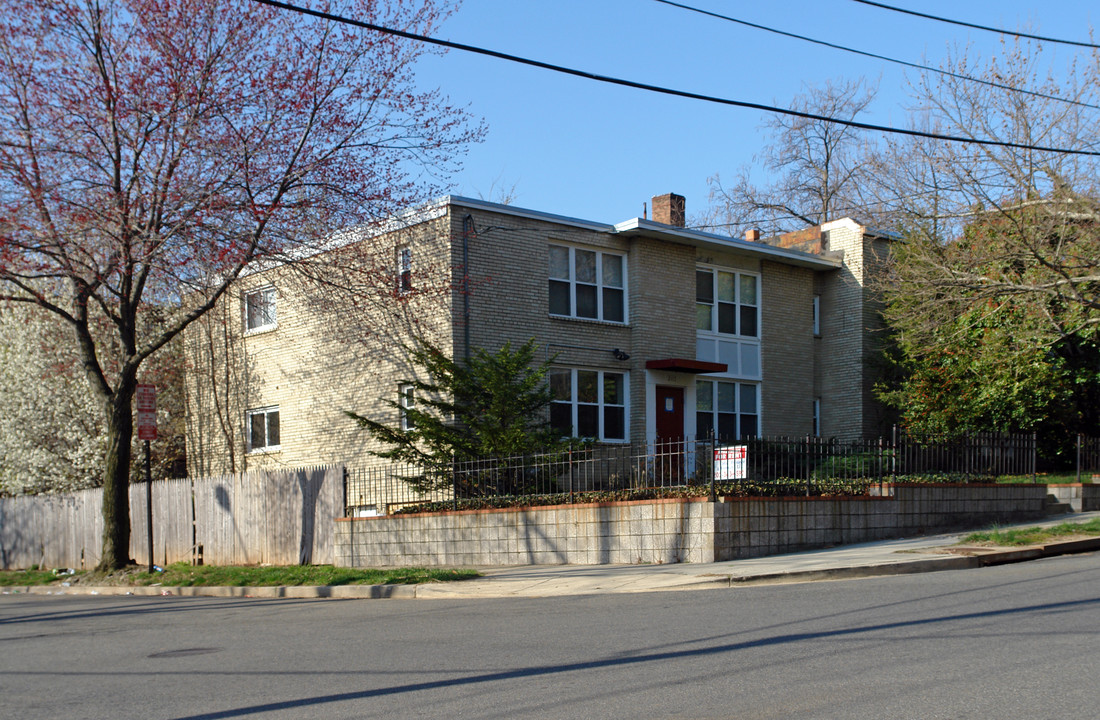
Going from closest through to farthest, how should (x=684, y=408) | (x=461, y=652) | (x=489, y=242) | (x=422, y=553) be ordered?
(x=461, y=652)
(x=422, y=553)
(x=489, y=242)
(x=684, y=408)

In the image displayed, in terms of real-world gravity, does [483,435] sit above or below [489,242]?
below

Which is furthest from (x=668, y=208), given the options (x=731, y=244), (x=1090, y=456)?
(x=1090, y=456)

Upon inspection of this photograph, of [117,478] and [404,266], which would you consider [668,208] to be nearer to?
[404,266]

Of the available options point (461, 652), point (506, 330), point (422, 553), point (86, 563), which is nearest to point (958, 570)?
point (461, 652)

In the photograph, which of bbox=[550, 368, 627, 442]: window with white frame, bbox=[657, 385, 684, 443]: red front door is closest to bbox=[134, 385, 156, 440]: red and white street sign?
bbox=[550, 368, 627, 442]: window with white frame

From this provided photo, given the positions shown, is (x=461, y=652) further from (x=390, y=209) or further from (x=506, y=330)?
(x=506, y=330)

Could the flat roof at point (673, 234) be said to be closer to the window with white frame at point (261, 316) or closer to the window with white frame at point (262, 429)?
the window with white frame at point (261, 316)

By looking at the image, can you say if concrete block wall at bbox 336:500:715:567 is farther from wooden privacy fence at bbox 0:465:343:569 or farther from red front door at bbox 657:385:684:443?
red front door at bbox 657:385:684:443

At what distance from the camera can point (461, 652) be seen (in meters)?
8.55

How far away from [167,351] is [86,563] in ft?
22.0

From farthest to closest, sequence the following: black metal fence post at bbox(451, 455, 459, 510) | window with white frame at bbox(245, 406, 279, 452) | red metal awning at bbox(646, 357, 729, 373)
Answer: window with white frame at bbox(245, 406, 279, 452)
red metal awning at bbox(646, 357, 729, 373)
black metal fence post at bbox(451, 455, 459, 510)

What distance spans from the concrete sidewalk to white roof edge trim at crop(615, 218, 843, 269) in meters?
9.82

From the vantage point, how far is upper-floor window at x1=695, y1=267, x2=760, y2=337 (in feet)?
84.3

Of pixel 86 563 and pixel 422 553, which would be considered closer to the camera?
pixel 422 553
